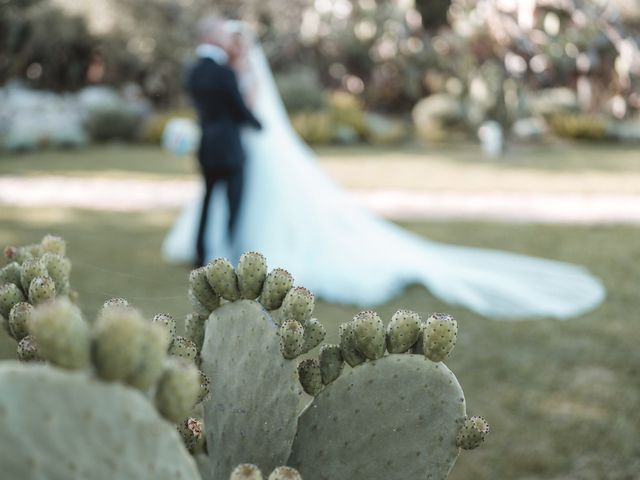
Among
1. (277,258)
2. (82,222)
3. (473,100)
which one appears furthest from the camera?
(473,100)

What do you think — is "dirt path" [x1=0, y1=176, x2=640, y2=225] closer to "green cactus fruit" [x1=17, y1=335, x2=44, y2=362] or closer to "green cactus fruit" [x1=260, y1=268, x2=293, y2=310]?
"green cactus fruit" [x1=260, y1=268, x2=293, y2=310]

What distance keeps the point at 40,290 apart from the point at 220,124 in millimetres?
4928

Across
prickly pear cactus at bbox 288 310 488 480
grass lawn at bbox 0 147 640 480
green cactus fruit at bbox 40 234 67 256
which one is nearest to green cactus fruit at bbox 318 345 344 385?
prickly pear cactus at bbox 288 310 488 480

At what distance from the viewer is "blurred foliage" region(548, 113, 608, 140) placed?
17.3m

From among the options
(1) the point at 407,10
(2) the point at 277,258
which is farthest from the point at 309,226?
(1) the point at 407,10

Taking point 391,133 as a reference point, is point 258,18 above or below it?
above

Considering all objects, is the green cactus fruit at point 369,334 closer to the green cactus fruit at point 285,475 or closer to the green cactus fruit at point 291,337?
the green cactus fruit at point 291,337

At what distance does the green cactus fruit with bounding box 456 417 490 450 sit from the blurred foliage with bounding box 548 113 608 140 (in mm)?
17444

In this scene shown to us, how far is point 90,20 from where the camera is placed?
19.8 metres

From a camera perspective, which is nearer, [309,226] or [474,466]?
[474,466]

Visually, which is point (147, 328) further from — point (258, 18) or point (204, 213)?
point (258, 18)

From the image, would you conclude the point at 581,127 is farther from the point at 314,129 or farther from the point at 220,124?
the point at 220,124

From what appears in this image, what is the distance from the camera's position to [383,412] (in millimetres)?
1044

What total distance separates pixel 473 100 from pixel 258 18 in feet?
23.8
